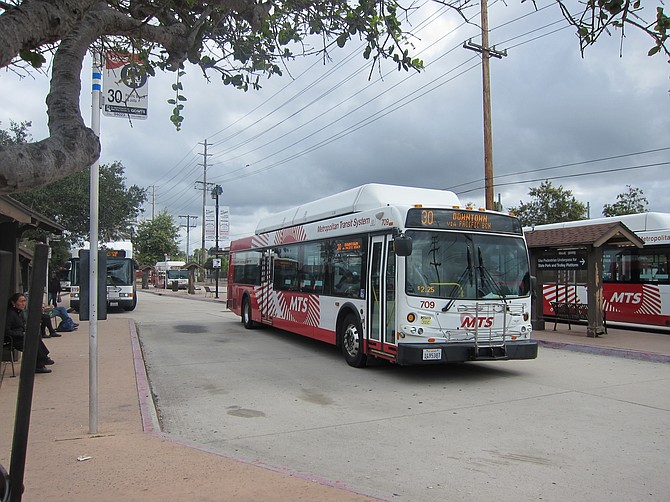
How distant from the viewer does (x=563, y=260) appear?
15.5 meters

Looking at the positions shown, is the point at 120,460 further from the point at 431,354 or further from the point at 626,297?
the point at 626,297

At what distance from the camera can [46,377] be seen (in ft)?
30.0

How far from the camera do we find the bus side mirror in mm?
8555

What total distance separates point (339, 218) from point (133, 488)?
307 inches

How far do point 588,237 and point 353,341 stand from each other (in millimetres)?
7304

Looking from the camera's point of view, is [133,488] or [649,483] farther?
[649,483]

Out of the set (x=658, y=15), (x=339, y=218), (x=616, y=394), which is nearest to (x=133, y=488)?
(x=658, y=15)

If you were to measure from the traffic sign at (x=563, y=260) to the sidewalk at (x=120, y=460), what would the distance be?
459 inches

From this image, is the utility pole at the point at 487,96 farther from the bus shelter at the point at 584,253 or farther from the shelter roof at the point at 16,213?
the shelter roof at the point at 16,213

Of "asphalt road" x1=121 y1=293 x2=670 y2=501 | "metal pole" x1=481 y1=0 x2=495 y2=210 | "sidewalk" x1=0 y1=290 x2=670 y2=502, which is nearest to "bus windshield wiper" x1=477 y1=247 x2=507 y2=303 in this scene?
"asphalt road" x1=121 y1=293 x2=670 y2=501

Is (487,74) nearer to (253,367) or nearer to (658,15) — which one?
(253,367)

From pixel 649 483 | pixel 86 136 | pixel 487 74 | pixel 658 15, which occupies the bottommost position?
pixel 649 483

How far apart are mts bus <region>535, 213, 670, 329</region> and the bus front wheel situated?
9.75 metres

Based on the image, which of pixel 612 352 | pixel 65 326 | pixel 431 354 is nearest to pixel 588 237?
pixel 612 352
